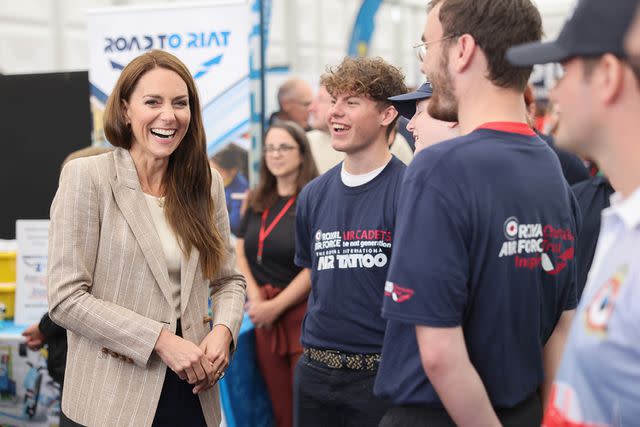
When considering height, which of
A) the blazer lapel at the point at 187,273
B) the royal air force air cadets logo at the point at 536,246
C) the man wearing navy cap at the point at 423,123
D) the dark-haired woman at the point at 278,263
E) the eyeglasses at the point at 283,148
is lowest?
the dark-haired woman at the point at 278,263

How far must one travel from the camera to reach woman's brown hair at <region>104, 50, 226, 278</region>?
1967 mm

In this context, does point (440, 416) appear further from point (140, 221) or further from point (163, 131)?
point (163, 131)

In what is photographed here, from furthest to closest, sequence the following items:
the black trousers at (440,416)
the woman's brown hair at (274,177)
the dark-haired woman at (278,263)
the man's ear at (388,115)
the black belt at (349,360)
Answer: the woman's brown hair at (274,177) < the dark-haired woman at (278,263) < the man's ear at (388,115) < the black belt at (349,360) < the black trousers at (440,416)

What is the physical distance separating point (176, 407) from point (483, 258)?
1.00 meters

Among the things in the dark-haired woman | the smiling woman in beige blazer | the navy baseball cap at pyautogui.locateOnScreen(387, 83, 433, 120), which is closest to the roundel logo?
the navy baseball cap at pyautogui.locateOnScreen(387, 83, 433, 120)

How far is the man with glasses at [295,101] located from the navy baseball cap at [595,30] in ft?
14.9

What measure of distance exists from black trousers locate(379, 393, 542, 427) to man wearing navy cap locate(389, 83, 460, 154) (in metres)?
0.55

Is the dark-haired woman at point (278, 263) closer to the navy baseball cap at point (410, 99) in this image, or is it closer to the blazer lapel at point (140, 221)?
the navy baseball cap at point (410, 99)

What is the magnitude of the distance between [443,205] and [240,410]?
220 centimetres

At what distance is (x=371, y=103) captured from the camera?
2.33 m

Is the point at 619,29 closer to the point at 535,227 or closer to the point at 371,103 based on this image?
the point at 535,227

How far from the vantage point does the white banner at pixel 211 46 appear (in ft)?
11.7

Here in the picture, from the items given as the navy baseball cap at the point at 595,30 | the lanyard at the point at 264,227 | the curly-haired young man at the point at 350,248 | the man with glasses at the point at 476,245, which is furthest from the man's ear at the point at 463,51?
the lanyard at the point at 264,227

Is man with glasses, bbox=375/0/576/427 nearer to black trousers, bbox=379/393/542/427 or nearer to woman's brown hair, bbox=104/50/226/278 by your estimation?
black trousers, bbox=379/393/542/427
